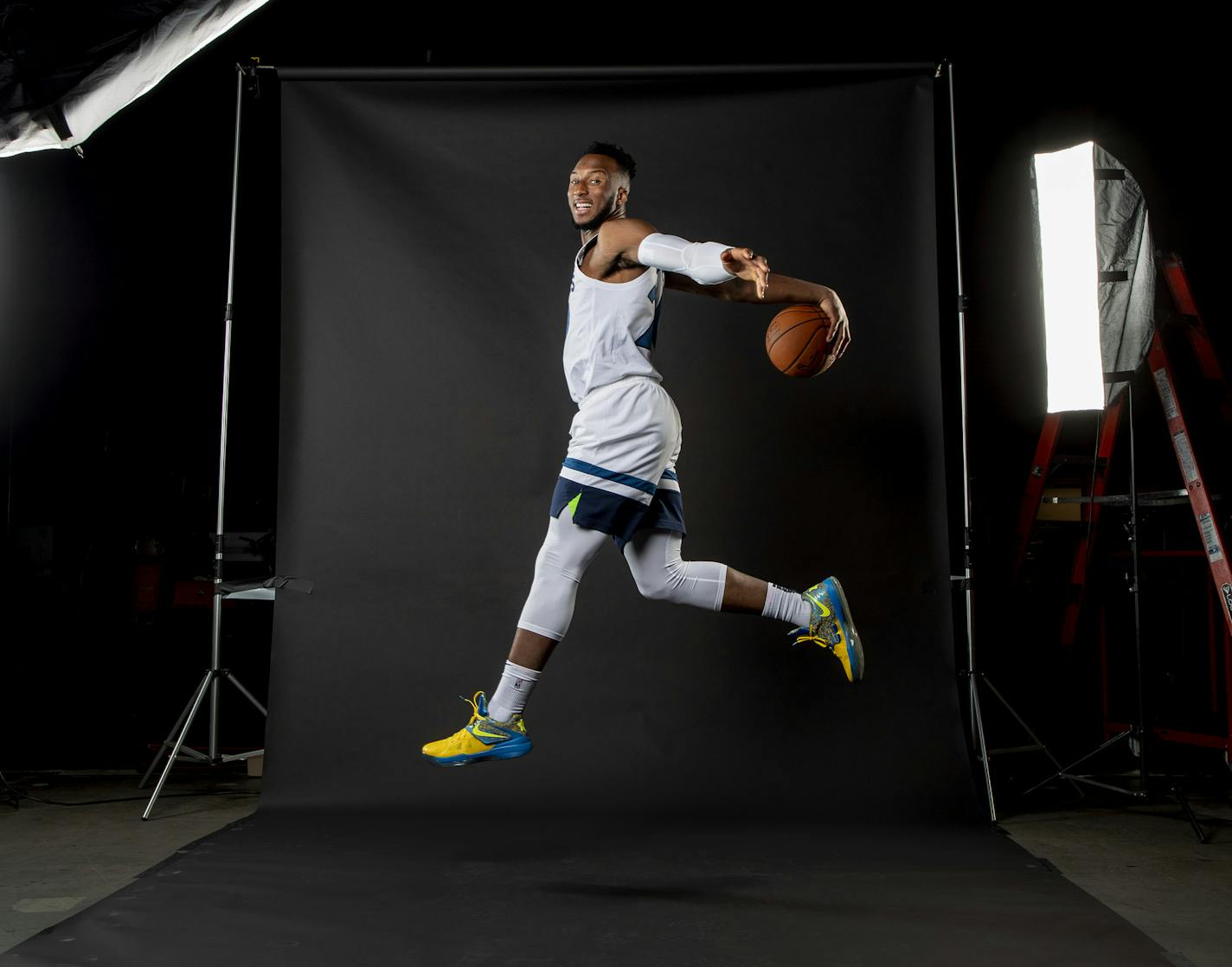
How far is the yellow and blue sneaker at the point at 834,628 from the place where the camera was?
2.95m

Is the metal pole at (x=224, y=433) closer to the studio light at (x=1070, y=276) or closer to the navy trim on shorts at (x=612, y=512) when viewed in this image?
the navy trim on shorts at (x=612, y=512)

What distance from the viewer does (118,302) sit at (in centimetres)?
529

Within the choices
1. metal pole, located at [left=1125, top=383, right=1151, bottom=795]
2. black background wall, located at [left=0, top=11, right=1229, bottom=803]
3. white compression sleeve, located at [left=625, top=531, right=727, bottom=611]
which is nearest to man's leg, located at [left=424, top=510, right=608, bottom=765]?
white compression sleeve, located at [left=625, top=531, right=727, bottom=611]

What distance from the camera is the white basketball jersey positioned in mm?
3006

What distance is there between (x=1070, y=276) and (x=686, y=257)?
153 cm

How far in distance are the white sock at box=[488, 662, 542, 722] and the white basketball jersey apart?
86 centimetres

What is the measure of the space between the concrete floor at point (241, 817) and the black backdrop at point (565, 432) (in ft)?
1.53

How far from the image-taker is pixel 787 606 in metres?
2.97

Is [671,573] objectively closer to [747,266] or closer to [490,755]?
[490,755]

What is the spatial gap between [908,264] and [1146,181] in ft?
6.48

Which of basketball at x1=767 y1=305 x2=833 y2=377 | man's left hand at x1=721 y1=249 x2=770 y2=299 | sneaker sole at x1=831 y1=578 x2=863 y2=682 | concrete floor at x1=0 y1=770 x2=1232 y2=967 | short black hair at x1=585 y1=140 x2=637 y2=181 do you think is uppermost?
short black hair at x1=585 y1=140 x2=637 y2=181

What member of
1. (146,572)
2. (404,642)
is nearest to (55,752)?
(146,572)

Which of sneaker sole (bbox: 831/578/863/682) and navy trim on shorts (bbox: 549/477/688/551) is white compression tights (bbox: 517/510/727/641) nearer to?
navy trim on shorts (bbox: 549/477/688/551)

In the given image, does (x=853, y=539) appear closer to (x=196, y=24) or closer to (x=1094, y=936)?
(x=1094, y=936)
